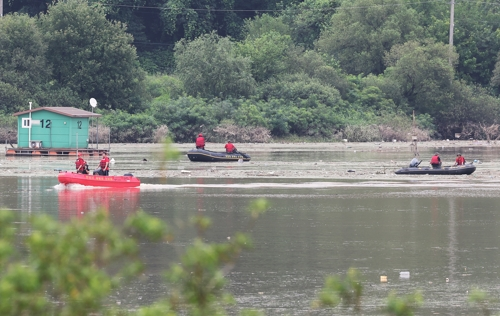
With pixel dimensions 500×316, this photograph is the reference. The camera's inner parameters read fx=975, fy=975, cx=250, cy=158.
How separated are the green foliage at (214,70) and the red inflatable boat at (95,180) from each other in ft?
135

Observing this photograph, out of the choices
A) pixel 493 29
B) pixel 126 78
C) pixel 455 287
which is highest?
pixel 493 29

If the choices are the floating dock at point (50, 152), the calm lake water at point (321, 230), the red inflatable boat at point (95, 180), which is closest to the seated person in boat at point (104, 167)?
the red inflatable boat at point (95, 180)

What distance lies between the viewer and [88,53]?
7231cm

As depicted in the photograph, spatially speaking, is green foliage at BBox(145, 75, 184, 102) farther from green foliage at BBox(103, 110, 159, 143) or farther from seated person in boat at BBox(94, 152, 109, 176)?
seated person in boat at BBox(94, 152, 109, 176)

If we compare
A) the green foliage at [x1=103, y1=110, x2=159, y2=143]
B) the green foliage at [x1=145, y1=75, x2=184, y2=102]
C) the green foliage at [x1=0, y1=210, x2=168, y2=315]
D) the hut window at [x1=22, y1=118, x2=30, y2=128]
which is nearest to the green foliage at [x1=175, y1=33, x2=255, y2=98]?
the green foliage at [x1=145, y1=75, x2=184, y2=102]

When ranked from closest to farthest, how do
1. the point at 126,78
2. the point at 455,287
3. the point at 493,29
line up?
the point at 455,287 < the point at 126,78 < the point at 493,29

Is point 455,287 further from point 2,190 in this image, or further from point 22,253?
point 2,190

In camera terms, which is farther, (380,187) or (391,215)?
(380,187)

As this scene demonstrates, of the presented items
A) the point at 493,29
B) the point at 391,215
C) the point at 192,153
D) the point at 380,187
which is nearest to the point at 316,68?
the point at 493,29

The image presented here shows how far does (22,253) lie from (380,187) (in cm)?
2044

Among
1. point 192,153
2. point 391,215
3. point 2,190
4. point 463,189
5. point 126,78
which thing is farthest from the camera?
point 126,78

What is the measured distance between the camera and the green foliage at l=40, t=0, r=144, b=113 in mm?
72688

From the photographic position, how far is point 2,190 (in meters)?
33.9

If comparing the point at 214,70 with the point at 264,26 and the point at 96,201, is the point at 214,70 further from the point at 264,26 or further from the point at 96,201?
the point at 96,201
